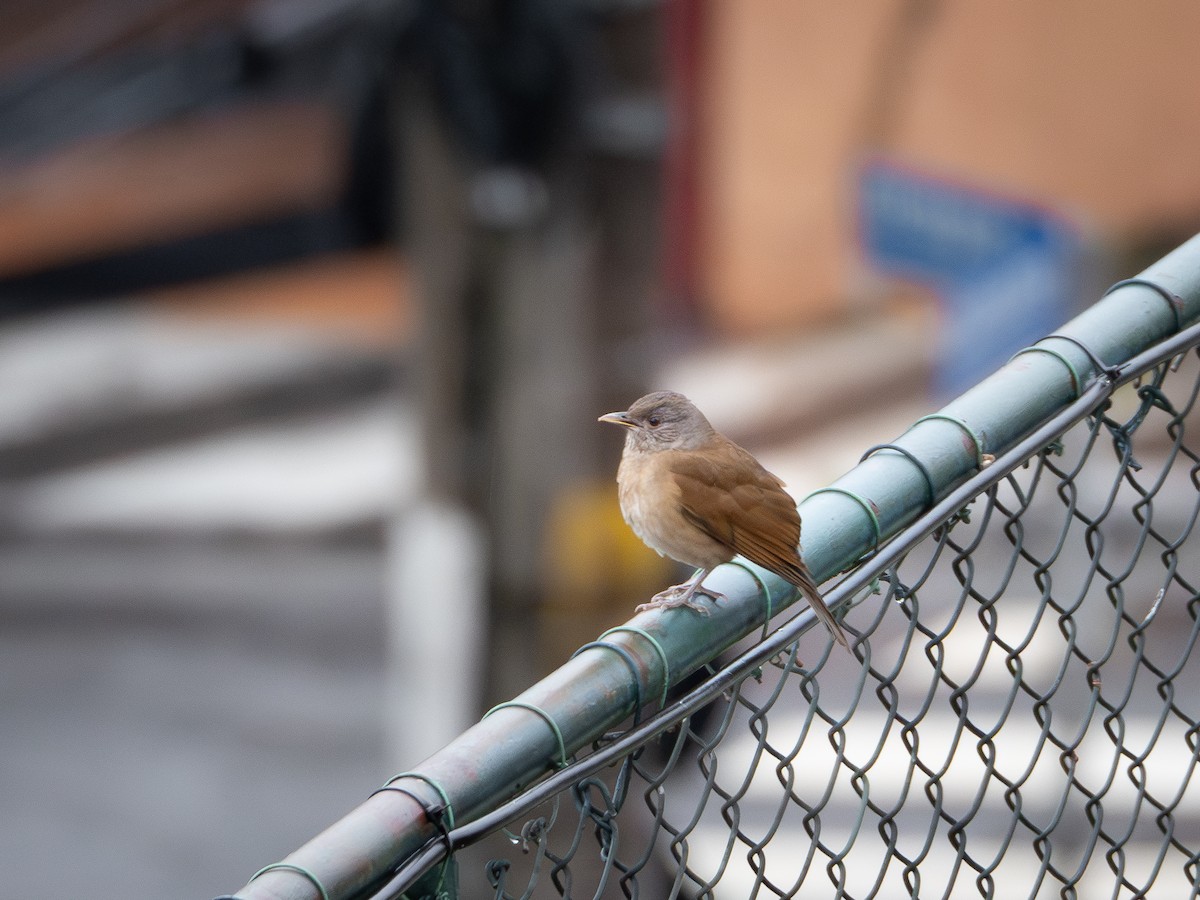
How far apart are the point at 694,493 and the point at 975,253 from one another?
10.7ft

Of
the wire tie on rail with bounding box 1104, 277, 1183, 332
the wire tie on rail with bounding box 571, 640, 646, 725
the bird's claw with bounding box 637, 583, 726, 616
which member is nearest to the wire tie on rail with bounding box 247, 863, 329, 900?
the wire tie on rail with bounding box 571, 640, 646, 725

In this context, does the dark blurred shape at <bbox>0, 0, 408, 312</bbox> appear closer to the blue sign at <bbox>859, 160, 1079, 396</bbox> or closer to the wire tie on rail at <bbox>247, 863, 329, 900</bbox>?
the blue sign at <bbox>859, 160, 1079, 396</bbox>

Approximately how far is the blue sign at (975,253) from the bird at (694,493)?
293cm

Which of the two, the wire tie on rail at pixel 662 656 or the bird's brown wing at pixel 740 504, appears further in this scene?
the bird's brown wing at pixel 740 504

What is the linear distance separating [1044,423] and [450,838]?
848 millimetres

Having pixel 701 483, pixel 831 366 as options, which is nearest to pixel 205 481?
pixel 831 366

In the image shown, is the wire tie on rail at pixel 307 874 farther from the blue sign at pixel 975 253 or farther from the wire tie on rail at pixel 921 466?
the blue sign at pixel 975 253

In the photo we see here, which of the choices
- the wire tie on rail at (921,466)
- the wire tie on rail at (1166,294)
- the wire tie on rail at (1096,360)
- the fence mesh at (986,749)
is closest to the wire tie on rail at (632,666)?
the wire tie on rail at (921,466)

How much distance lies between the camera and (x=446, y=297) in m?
4.91

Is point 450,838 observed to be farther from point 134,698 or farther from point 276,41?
point 134,698

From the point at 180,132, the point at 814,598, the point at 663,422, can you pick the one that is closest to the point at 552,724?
the point at 814,598

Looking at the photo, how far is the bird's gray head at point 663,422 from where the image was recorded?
7.66 ft

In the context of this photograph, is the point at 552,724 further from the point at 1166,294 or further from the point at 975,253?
the point at 975,253

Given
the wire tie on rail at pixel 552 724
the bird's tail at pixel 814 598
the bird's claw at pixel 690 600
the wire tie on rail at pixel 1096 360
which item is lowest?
the bird's tail at pixel 814 598
